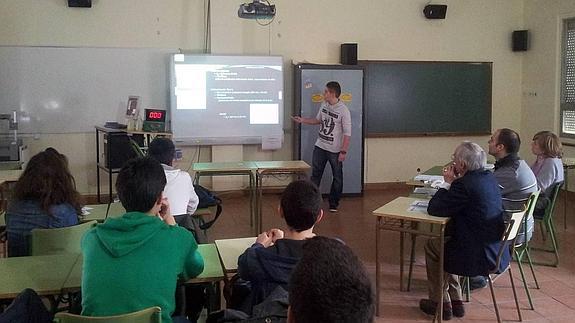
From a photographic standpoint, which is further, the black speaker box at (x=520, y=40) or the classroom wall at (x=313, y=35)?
the black speaker box at (x=520, y=40)

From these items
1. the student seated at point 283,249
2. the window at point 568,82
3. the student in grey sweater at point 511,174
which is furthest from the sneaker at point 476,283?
the window at point 568,82

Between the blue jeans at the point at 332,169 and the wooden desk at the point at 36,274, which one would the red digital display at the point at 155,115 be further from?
the wooden desk at the point at 36,274

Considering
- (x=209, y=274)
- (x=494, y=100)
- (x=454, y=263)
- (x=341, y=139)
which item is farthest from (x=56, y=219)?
(x=494, y=100)

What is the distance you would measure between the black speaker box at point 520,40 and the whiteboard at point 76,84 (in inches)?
203

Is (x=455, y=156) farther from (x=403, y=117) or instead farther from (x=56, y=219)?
(x=403, y=117)

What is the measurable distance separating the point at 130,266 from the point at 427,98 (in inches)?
288

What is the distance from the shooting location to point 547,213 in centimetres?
509

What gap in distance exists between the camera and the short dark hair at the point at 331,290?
1.07m

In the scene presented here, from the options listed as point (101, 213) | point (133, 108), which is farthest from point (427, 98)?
point (101, 213)

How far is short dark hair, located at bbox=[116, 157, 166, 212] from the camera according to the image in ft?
7.81

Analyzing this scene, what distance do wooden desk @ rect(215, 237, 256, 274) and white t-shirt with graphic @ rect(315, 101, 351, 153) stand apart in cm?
434

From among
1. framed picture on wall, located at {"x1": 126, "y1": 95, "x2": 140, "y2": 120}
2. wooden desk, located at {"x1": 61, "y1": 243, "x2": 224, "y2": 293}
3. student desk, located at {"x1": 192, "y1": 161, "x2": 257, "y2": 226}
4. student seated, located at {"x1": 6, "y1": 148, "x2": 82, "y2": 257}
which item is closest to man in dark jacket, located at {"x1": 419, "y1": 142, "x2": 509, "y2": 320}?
wooden desk, located at {"x1": 61, "y1": 243, "x2": 224, "y2": 293}

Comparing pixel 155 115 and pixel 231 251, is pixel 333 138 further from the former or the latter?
pixel 231 251

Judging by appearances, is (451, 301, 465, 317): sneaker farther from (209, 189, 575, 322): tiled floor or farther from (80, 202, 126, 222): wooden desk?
(80, 202, 126, 222): wooden desk
